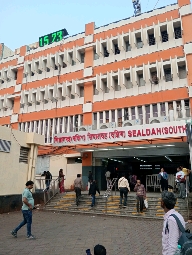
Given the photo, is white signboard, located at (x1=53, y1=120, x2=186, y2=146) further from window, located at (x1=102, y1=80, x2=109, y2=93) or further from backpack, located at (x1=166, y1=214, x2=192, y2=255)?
backpack, located at (x1=166, y1=214, x2=192, y2=255)

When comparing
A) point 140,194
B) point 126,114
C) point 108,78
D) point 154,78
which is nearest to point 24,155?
point 140,194

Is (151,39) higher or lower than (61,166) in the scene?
higher

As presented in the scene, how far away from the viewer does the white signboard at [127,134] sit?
44.1ft

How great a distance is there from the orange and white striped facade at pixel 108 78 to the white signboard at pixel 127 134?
174cm

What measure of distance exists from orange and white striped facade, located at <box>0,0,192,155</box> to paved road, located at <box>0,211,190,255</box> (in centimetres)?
835

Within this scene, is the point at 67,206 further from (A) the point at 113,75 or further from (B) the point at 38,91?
(B) the point at 38,91

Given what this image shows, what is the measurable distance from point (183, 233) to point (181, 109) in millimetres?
16100

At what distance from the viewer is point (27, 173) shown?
14328 millimetres

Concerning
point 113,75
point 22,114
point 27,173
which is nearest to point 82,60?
point 113,75

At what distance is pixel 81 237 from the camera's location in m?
7.30

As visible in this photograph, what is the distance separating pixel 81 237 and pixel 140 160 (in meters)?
12.7

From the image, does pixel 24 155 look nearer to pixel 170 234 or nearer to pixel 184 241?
pixel 170 234

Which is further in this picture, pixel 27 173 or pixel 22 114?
pixel 22 114

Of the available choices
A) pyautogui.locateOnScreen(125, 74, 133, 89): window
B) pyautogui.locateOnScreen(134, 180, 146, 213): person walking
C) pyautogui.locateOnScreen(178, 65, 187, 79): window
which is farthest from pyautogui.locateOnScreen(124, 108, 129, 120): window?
pyautogui.locateOnScreen(134, 180, 146, 213): person walking
